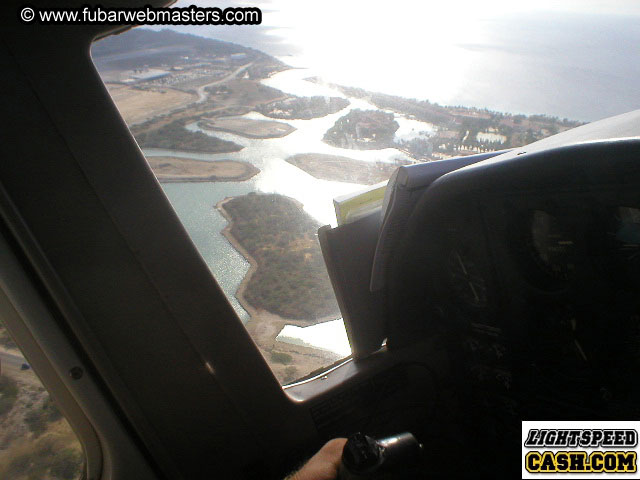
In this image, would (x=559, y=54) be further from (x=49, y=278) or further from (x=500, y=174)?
(x=49, y=278)

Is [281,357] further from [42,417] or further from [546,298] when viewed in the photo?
[546,298]

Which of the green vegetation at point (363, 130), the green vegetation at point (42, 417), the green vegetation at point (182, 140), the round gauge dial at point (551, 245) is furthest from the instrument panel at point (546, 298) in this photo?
the green vegetation at point (42, 417)

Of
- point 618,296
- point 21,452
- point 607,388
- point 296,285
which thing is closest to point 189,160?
point 296,285

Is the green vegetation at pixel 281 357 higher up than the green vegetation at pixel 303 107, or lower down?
lower down

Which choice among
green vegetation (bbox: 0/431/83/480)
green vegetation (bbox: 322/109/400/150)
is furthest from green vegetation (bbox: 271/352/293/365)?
green vegetation (bbox: 322/109/400/150)

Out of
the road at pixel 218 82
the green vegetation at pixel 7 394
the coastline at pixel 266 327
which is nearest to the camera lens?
the green vegetation at pixel 7 394

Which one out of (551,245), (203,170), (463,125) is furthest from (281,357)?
(463,125)

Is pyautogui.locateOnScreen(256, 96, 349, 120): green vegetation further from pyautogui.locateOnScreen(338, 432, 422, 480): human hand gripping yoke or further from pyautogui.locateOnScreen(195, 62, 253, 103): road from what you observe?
pyautogui.locateOnScreen(338, 432, 422, 480): human hand gripping yoke

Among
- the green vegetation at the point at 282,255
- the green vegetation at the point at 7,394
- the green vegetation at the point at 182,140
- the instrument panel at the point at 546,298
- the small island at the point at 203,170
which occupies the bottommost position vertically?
the instrument panel at the point at 546,298

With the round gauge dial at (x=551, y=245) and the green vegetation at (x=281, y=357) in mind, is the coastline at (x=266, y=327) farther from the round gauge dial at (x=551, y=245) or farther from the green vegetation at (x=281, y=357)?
the round gauge dial at (x=551, y=245)
